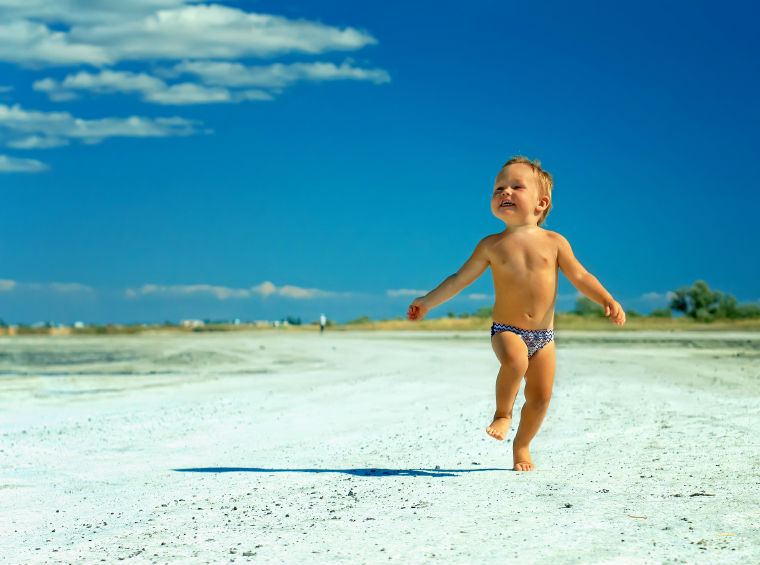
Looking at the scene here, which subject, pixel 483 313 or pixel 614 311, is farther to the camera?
pixel 483 313

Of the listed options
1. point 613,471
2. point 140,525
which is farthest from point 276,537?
point 613,471

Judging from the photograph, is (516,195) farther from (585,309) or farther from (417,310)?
(585,309)

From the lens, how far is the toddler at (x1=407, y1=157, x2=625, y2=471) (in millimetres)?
5750

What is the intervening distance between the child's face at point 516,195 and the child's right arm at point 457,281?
260 mm

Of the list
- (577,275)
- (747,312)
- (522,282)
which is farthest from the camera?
(747,312)

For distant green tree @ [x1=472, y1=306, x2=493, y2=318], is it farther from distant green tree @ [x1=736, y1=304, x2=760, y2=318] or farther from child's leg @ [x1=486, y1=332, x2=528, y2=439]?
child's leg @ [x1=486, y1=332, x2=528, y2=439]

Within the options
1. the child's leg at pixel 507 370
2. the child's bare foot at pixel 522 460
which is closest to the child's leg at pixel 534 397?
the child's bare foot at pixel 522 460

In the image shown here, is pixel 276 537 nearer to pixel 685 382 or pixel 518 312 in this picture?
pixel 518 312

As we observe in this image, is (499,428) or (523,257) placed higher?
(523,257)

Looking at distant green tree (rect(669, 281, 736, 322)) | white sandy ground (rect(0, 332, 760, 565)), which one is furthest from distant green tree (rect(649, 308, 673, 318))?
white sandy ground (rect(0, 332, 760, 565))

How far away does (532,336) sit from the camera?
229 inches

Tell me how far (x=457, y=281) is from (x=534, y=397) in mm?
1004

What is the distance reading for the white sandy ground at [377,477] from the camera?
4023 mm

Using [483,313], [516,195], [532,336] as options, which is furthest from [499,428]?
[483,313]
